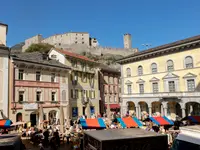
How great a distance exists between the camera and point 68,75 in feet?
107

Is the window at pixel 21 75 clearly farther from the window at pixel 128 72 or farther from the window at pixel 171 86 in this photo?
the window at pixel 171 86

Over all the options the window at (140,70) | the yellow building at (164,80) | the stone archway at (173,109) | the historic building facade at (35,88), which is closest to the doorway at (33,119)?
the historic building facade at (35,88)

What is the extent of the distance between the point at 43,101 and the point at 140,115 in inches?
650

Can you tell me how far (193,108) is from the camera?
2700 centimetres

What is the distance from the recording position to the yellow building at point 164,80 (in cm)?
2534

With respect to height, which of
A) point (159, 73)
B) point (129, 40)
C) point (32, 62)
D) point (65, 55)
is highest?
point (129, 40)

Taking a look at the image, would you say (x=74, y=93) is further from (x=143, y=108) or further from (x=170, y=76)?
(x=170, y=76)

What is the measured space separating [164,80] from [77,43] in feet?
237

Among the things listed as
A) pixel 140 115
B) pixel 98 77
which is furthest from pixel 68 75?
pixel 140 115

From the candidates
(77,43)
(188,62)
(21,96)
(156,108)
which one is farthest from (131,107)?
(77,43)

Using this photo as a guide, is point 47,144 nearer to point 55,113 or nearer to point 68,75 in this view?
point 55,113

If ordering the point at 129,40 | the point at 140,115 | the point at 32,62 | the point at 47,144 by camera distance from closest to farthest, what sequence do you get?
the point at 47,144
the point at 32,62
the point at 140,115
the point at 129,40

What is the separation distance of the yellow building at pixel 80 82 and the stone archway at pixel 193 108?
16872mm

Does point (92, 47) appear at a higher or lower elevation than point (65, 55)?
higher
